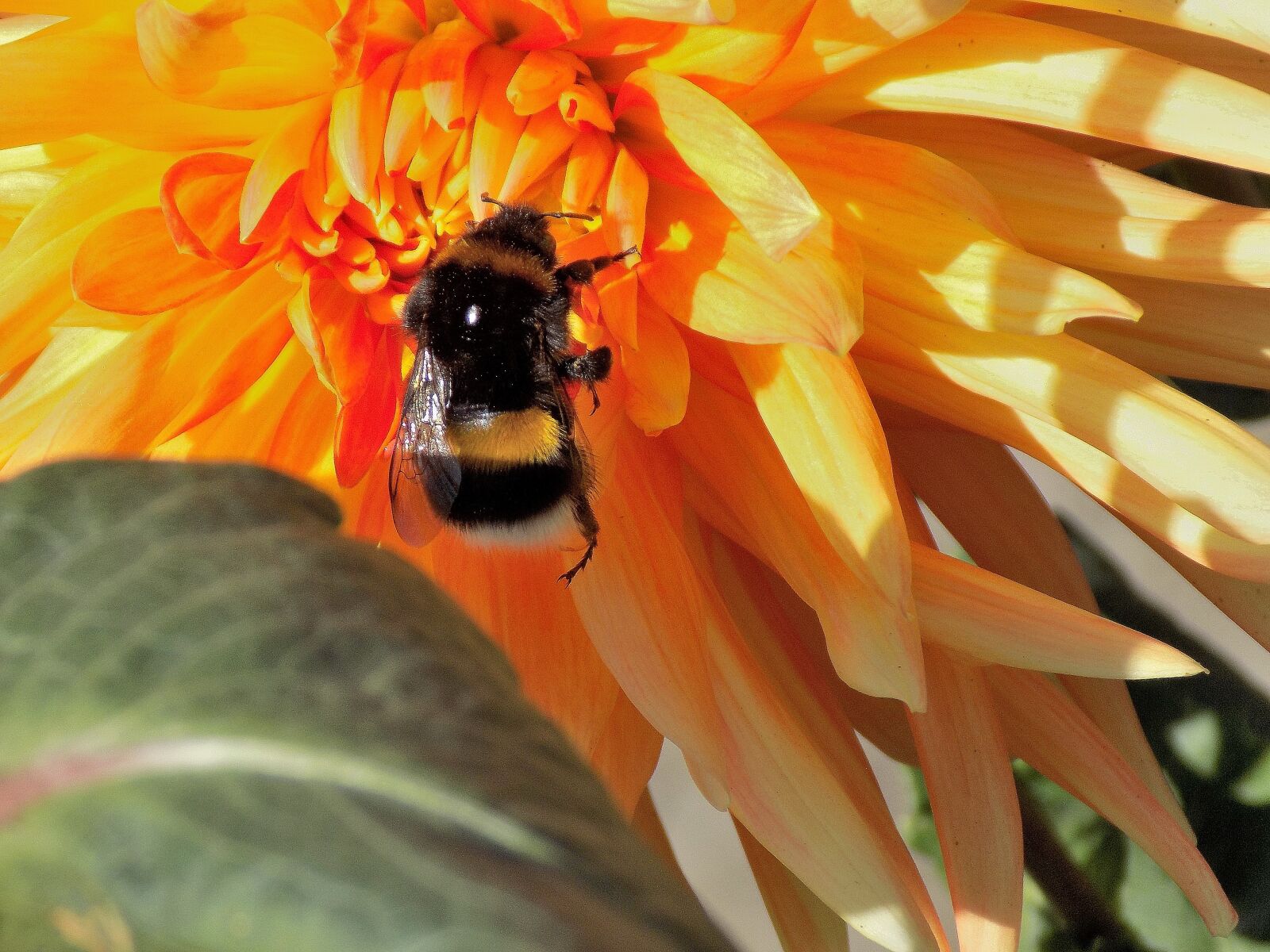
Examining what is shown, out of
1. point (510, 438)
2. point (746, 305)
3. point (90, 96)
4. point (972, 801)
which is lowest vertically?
point (972, 801)

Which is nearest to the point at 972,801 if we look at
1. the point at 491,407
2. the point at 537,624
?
the point at 537,624

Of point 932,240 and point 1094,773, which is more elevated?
point 932,240

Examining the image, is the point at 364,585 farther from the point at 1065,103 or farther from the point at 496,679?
the point at 1065,103

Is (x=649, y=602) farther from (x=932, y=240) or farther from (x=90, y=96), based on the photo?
(x=90, y=96)

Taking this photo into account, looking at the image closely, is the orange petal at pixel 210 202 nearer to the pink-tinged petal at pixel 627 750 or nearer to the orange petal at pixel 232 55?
the orange petal at pixel 232 55

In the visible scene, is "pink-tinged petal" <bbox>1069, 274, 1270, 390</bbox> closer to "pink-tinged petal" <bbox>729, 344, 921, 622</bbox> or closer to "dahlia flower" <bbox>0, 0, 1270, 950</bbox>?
"dahlia flower" <bbox>0, 0, 1270, 950</bbox>

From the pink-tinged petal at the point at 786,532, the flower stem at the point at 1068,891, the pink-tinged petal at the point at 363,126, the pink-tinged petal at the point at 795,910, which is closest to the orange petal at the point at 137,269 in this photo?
the pink-tinged petal at the point at 363,126
